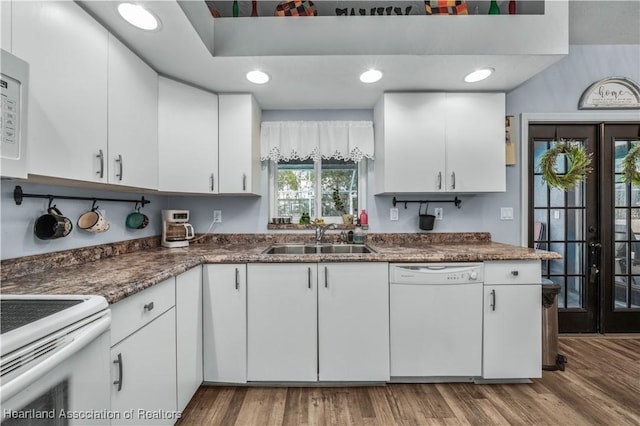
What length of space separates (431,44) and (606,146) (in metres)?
2.11

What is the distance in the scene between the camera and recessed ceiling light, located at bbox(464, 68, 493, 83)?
1.96 meters

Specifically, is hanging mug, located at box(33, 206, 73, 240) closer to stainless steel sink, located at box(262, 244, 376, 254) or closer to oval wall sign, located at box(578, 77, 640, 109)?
stainless steel sink, located at box(262, 244, 376, 254)

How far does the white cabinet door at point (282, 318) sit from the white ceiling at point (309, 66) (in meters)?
1.30

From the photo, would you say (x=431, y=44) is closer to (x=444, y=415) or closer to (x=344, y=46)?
(x=344, y=46)

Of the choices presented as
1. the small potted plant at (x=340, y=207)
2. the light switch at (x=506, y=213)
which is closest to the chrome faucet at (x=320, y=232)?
the small potted plant at (x=340, y=207)

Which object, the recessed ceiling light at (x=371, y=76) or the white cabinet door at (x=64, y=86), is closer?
the white cabinet door at (x=64, y=86)

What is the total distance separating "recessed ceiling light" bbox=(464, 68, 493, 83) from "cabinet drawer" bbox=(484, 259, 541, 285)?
4.19ft

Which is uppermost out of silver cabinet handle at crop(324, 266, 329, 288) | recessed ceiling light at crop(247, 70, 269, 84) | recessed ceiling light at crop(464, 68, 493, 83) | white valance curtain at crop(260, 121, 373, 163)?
recessed ceiling light at crop(464, 68, 493, 83)

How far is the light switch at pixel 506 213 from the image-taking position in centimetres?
258

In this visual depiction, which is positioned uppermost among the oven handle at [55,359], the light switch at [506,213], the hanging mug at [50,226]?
the light switch at [506,213]

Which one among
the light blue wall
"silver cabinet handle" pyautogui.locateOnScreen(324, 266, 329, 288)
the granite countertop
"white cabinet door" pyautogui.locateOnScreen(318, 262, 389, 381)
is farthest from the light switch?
"silver cabinet handle" pyautogui.locateOnScreen(324, 266, 329, 288)

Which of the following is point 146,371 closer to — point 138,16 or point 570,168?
point 138,16

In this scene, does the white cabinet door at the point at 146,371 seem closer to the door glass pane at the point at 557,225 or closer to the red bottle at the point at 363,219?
the red bottle at the point at 363,219

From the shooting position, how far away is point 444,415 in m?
1.65
